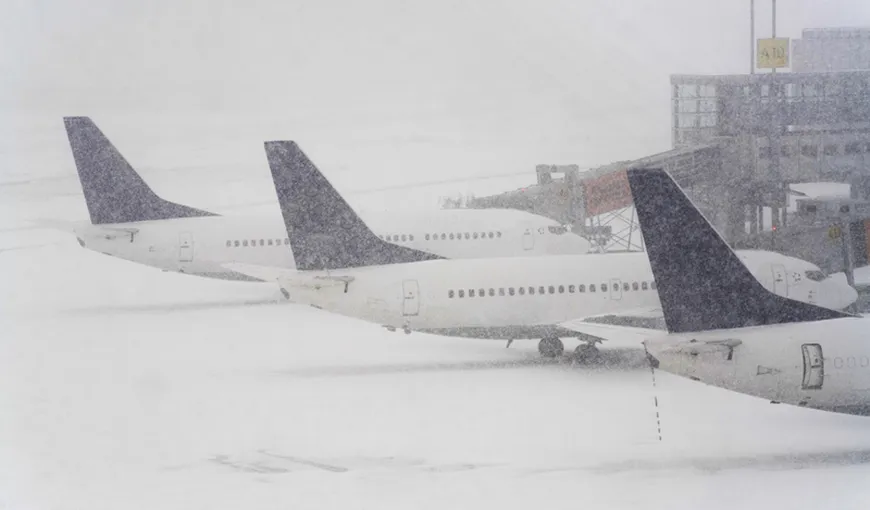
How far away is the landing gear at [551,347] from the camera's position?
44.7ft

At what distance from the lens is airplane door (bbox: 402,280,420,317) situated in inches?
518

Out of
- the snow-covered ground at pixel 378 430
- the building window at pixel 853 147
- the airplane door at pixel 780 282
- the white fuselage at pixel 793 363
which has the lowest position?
the snow-covered ground at pixel 378 430

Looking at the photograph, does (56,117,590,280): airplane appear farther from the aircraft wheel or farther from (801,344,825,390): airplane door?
(801,344,825,390): airplane door

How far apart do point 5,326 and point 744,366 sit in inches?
517

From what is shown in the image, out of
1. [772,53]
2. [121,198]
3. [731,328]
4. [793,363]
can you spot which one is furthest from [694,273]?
[121,198]

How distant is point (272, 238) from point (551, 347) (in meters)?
6.78

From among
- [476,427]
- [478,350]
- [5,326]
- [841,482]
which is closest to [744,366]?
[841,482]

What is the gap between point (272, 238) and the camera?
18.6 metres

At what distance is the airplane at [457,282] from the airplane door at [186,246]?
17.4 ft

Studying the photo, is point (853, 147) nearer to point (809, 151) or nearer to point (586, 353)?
point (809, 151)

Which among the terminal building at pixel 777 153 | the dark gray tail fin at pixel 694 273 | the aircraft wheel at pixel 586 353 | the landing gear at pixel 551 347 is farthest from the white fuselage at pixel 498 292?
the terminal building at pixel 777 153

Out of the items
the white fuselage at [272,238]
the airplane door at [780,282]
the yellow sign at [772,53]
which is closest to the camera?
the airplane door at [780,282]

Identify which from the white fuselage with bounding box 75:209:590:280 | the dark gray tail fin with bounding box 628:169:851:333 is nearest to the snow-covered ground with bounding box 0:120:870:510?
the dark gray tail fin with bounding box 628:169:851:333

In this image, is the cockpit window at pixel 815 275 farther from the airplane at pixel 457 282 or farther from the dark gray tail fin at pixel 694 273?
the dark gray tail fin at pixel 694 273
